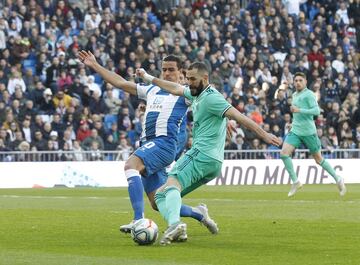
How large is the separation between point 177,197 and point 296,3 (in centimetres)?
2989

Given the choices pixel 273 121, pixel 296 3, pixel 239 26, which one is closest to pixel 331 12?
pixel 296 3

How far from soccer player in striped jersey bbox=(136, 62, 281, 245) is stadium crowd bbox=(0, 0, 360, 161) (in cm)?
1779

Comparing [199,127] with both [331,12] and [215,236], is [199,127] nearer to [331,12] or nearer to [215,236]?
[215,236]

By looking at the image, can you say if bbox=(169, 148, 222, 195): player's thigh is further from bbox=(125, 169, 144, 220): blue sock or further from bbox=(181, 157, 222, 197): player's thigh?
bbox=(125, 169, 144, 220): blue sock

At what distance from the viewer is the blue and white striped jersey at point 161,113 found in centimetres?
1474

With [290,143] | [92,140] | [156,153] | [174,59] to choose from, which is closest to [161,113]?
[156,153]

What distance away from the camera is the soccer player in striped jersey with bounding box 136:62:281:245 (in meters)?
13.2

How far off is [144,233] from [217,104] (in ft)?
5.50

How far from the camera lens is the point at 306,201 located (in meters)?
22.4

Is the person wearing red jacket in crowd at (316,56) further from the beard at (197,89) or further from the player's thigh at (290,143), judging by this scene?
the beard at (197,89)

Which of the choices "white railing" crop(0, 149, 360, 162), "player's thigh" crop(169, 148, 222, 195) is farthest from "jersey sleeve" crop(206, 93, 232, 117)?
"white railing" crop(0, 149, 360, 162)

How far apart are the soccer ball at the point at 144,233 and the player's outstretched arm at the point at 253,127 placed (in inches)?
60.4

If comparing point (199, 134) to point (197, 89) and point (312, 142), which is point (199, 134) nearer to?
point (197, 89)

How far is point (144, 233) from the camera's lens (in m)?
13.0
